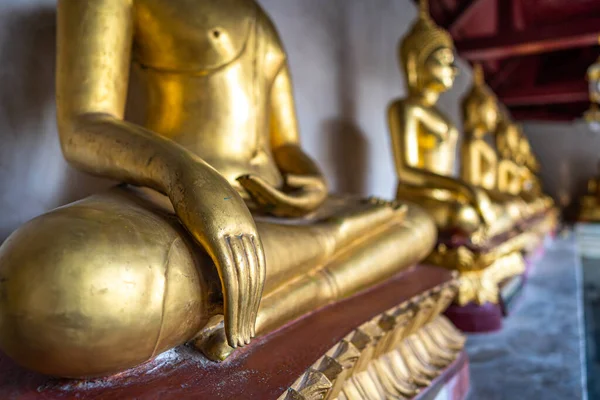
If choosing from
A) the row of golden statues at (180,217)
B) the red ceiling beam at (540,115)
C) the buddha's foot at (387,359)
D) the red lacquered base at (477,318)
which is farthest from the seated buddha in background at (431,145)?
the red ceiling beam at (540,115)

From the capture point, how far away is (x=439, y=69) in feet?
6.15

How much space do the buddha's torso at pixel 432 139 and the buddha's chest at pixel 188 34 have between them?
3.19 feet

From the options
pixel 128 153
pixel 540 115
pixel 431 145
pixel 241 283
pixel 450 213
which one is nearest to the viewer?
pixel 241 283

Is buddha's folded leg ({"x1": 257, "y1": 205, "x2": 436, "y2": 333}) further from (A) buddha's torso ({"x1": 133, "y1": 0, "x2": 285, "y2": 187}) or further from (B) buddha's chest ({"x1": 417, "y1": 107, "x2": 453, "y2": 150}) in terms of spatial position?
(B) buddha's chest ({"x1": 417, "y1": 107, "x2": 453, "y2": 150})

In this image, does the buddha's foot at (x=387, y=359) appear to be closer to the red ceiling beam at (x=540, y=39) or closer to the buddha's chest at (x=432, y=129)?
the buddha's chest at (x=432, y=129)

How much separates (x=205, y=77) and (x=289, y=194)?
0.32 m

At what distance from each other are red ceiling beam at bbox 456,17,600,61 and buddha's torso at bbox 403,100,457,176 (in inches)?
82.2

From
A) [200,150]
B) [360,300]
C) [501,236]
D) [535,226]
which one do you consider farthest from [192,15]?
[535,226]

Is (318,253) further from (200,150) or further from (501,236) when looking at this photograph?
(501,236)

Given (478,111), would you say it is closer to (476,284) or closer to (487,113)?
(487,113)

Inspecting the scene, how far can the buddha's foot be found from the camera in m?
0.71

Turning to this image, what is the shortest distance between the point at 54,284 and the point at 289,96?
2.86 feet

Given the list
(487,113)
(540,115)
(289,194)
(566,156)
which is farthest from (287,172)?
(540,115)

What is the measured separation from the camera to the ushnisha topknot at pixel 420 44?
6.22 ft
